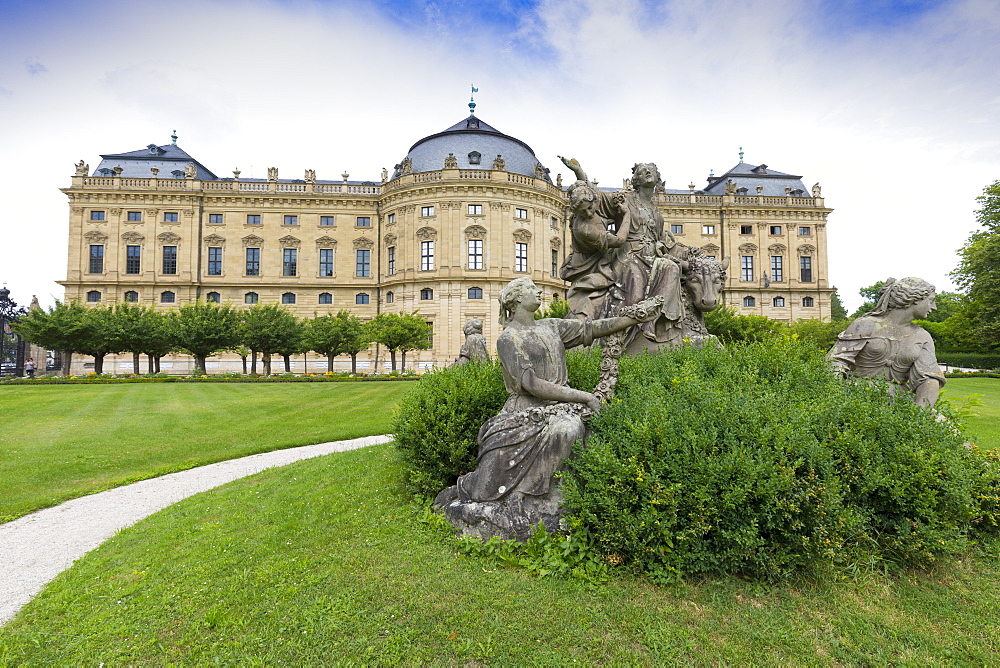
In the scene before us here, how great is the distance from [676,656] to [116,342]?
40664 mm

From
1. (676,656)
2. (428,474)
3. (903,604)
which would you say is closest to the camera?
(676,656)

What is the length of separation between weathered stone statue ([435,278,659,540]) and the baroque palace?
128ft

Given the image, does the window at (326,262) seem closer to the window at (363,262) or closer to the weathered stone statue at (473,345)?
the window at (363,262)

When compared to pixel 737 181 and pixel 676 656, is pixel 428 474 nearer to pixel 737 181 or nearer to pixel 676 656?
pixel 676 656

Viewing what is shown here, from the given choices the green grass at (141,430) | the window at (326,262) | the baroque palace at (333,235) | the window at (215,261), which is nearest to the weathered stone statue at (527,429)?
the green grass at (141,430)

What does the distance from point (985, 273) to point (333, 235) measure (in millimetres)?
51535

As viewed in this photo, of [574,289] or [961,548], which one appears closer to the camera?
[961,548]

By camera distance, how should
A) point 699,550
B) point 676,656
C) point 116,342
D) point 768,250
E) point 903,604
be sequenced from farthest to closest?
point 768,250, point 116,342, point 699,550, point 903,604, point 676,656

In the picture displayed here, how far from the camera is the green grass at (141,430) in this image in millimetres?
8336

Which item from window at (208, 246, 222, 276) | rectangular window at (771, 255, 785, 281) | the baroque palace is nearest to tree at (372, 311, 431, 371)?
the baroque palace

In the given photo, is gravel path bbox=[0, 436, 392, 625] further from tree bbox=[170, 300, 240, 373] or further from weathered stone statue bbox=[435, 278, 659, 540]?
tree bbox=[170, 300, 240, 373]

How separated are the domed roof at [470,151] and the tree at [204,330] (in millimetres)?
22780

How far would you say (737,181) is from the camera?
58.3 meters

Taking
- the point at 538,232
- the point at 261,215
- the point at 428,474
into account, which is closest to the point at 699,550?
the point at 428,474
